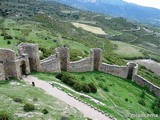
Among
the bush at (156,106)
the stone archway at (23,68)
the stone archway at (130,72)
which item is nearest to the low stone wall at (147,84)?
the stone archway at (130,72)

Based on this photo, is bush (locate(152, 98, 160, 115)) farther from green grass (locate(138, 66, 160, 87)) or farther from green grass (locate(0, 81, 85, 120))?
green grass (locate(138, 66, 160, 87))

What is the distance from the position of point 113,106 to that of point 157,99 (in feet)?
44.3

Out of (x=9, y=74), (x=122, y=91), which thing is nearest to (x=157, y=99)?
(x=122, y=91)

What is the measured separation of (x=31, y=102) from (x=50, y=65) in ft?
47.6

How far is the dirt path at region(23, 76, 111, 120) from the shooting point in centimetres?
3120

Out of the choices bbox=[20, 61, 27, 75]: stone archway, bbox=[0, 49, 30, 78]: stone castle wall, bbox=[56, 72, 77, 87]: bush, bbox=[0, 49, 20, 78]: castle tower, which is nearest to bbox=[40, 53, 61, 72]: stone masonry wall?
bbox=[56, 72, 77, 87]: bush

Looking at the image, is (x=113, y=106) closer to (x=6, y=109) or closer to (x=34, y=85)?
(x=34, y=85)

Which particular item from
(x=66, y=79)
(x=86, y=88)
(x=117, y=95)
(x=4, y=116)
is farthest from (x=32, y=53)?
(x=4, y=116)

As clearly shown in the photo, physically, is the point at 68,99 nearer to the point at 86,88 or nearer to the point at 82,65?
the point at 86,88

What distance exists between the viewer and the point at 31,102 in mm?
29406

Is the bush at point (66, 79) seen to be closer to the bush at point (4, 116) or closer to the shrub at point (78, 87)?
the shrub at point (78, 87)

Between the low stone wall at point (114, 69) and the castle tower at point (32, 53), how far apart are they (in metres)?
→ 17.2

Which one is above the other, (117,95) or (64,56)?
(64,56)

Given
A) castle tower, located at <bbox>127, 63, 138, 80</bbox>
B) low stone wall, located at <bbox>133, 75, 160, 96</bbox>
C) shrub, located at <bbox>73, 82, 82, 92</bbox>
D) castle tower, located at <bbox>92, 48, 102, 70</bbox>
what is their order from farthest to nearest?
castle tower, located at <bbox>127, 63, 138, 80</bbox> → castle tower, located at <bbox>92, 48, 102, 70</bbox> → low stone wall, located at <bbox>133, 75, 160, 96</bbox> → shrub, located at <bbox>73, 82, 82, 92</bbox>
